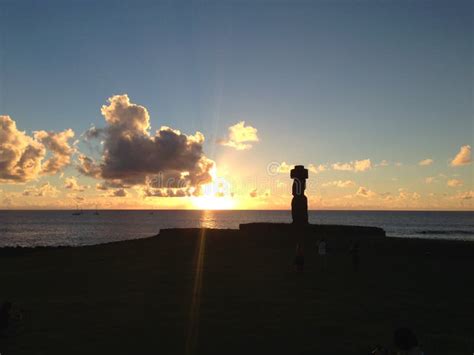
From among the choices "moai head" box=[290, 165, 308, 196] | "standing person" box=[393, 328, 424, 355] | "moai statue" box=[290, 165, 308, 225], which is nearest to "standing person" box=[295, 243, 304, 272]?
"standing person" box=[393, 328, 424, 355]

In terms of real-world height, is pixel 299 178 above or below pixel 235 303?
above

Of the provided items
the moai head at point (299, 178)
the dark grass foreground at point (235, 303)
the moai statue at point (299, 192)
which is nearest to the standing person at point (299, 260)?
the dark grass foreground at point (235, 303)

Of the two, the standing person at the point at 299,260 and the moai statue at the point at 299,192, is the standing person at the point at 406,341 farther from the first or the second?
the moai statue at the point at 299,192

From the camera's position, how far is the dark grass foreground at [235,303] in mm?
10320

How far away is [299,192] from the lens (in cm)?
3534

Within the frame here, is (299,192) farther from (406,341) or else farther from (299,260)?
(406,341)

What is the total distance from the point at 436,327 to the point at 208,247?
829 inches

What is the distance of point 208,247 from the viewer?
31.5 m

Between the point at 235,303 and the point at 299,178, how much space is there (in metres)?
21.9

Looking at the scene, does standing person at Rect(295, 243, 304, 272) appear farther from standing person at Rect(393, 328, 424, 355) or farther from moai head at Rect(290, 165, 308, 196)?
moai head at Rect(290, 165, 308, 196)

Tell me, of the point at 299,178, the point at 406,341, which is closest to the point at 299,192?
the point at 299,178

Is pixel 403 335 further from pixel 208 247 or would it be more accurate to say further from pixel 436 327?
pixel 208 247

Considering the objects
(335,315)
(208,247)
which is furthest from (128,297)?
(208,247)

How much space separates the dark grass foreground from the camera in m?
10.3
